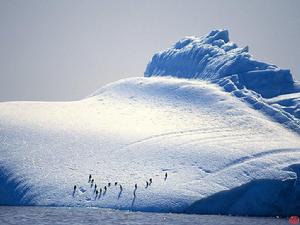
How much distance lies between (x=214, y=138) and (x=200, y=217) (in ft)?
91.8

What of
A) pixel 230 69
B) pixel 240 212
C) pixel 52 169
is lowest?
pixel 240 212

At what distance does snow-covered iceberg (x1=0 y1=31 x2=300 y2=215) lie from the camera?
263 feet

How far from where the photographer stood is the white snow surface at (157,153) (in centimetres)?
7994

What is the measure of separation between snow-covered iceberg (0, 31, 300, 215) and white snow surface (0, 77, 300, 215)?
0.16m

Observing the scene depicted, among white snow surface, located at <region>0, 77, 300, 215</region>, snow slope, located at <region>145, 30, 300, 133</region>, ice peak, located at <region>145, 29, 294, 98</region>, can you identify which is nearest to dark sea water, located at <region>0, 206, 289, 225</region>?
white snow surface, located at <region>0, 77, 300, 215</region>

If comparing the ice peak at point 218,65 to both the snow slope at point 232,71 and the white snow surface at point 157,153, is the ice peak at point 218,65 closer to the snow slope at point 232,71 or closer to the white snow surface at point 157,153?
the snow slope at point 232,71

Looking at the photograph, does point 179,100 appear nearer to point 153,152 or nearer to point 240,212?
point 153,152

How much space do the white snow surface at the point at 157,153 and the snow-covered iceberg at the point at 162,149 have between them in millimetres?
165

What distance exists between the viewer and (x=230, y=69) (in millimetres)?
120875

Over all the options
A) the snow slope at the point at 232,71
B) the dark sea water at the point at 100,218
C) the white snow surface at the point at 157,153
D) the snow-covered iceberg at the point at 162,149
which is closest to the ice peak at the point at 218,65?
the snow slope at the point at 232,71

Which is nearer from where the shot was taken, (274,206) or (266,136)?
(274,206)

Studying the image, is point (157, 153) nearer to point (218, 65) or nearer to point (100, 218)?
point (100, 218)

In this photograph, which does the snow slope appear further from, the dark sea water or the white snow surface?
the dark sea water

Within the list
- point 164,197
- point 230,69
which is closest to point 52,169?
point 164,197
